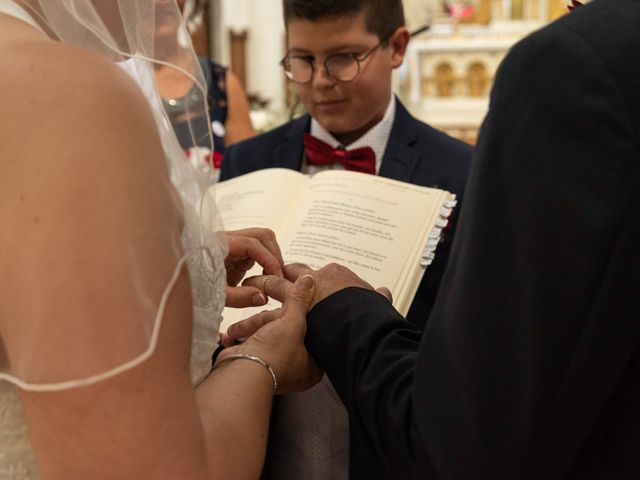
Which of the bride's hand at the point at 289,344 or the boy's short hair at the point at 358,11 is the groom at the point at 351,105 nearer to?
the boy's short hair at the point at 358,11

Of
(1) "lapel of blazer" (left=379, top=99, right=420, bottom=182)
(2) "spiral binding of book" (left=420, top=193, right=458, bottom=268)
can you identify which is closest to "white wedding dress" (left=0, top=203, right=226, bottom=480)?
(2) "spiral binding of book" (left=420, top=193, right=458, bottom=268)

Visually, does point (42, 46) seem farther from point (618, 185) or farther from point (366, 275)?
point (366, 275)

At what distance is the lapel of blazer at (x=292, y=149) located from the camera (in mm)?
2742

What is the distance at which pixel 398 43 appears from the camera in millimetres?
2863

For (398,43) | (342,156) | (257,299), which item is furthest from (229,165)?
(257,299)

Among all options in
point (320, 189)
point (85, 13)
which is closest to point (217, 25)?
point (320, 189)

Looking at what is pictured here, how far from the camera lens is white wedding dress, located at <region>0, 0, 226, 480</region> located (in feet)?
4.18

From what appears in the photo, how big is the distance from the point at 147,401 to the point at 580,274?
1.89 feet

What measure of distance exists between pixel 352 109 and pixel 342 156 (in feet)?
0.59

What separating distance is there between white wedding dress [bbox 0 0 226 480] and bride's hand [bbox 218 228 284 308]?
27cm

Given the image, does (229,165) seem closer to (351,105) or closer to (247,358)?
(351,105)

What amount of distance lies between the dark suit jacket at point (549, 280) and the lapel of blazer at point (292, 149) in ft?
5.19

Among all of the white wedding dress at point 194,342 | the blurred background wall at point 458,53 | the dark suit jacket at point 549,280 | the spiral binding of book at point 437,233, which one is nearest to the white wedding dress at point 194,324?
the white wedding dress at point 194,342

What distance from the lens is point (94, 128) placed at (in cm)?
109
